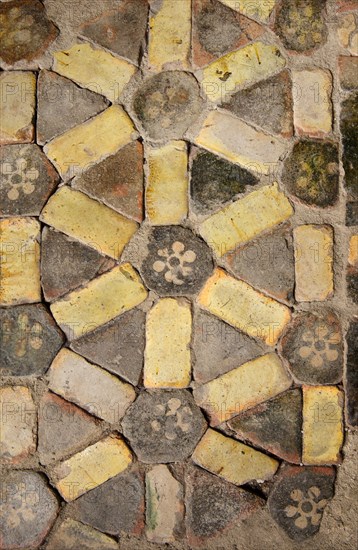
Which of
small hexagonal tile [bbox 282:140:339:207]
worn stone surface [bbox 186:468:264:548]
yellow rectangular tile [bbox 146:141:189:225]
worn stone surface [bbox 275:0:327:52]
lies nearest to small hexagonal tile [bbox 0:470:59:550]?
worn stone surface [bbox 186:468:264:548]

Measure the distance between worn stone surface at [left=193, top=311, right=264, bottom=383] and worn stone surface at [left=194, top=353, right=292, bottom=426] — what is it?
0.02 meters

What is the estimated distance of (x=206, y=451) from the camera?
1516 millimetres

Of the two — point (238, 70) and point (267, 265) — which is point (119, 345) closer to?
point (267, 265)

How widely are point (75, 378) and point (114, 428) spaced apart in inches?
5.5

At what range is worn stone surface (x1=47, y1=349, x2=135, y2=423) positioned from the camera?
1.52m

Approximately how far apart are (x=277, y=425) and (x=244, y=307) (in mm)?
→ 267

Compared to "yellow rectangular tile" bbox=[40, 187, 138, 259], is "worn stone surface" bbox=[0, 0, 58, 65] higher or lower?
higher

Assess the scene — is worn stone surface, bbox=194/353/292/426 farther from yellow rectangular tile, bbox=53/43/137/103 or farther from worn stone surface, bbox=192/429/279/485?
yellow rectangular tile, bbox=53/43/137/103

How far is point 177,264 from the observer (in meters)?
1.53

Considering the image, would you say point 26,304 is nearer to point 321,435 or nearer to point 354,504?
point 321,435

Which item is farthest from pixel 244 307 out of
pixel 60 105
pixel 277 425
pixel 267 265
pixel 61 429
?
pixel 60 105

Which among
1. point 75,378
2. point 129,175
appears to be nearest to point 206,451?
point 75,378

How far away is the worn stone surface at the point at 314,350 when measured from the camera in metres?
1.52

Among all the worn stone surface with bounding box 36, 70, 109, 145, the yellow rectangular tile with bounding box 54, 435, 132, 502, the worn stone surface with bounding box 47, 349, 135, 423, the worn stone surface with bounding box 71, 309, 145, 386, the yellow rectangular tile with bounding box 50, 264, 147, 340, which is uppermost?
the worn stone surface with bounding box 36, 70, 109, 145
